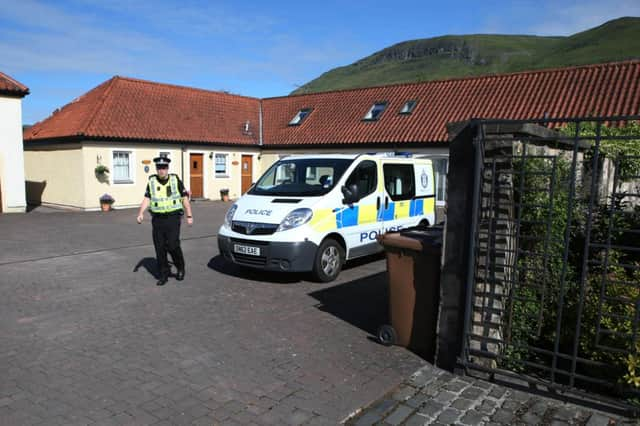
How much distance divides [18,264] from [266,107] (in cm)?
2050

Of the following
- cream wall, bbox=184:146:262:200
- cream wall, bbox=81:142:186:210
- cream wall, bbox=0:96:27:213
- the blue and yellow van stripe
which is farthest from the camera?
cream wall, bbox=184:146:262:200

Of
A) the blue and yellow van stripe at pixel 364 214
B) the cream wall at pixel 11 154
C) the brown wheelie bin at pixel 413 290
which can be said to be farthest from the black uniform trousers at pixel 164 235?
the cream wall at pixel 11 154

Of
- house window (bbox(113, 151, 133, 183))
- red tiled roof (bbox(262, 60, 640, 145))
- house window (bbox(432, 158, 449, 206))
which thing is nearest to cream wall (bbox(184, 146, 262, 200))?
red tiled roof (bbox(262, 60, 640, 145))

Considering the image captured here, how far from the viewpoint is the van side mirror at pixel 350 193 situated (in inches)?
295

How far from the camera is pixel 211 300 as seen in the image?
6434mm

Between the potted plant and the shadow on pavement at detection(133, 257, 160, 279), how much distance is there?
10237mm

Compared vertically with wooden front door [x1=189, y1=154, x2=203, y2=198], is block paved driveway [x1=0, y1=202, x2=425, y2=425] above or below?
below

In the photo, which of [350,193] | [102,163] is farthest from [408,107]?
[350,193]

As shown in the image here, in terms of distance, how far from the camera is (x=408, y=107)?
21.8 m

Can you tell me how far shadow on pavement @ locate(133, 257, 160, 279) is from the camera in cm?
795

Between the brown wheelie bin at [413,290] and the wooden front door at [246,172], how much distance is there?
20.2 m

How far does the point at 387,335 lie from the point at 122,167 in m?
17.1

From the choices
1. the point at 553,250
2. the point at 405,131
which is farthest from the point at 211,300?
the point at 405,131

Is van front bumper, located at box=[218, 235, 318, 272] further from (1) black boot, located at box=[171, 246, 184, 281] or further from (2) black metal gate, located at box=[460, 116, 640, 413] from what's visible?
(2) black metal gate, located at box=[460, 116, 640, 413]
